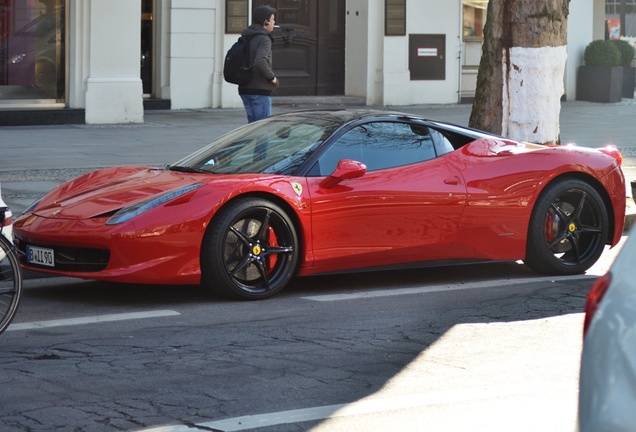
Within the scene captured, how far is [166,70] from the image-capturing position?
21.0 m

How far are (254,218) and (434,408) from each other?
281 centimetres

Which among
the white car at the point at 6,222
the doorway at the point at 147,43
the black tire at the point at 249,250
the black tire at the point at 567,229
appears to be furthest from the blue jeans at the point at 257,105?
the doorway at the point at 147,43

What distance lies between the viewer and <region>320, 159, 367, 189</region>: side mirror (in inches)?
322

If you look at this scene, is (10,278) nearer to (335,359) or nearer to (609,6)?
(335,359)

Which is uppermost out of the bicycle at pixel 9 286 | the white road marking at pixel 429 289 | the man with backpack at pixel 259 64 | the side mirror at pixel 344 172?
the man with backpack at pixel 259 64

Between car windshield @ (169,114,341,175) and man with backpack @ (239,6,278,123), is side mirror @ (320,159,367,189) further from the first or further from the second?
man with backpack @ (239,6,278,123)

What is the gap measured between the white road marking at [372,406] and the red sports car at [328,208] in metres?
2.43

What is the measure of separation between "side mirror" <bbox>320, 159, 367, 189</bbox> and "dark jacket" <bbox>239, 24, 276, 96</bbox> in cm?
490

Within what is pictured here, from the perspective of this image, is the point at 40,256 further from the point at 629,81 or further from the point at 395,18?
the point at 629,81

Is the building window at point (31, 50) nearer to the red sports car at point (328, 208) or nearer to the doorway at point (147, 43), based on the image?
the doorway at point (147, 43)

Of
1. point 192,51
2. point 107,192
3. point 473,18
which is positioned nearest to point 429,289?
point 107,192

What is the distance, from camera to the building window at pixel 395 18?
22.9m

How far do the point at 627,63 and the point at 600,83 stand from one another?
1011 mm

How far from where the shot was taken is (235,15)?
2134cm
